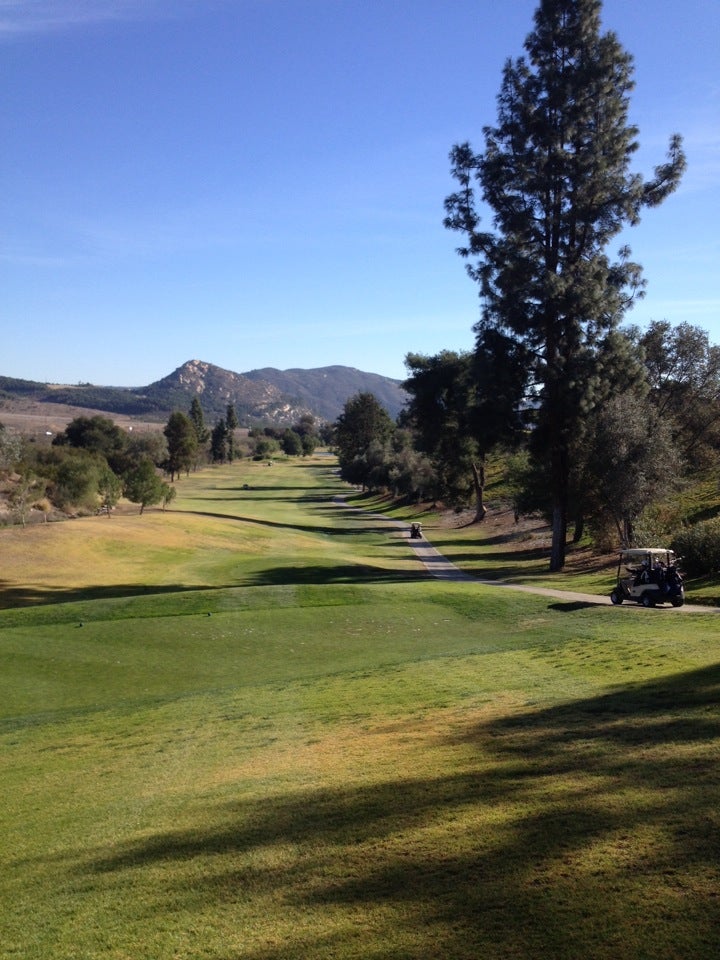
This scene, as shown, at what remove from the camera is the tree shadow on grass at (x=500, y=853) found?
5086 millimetres

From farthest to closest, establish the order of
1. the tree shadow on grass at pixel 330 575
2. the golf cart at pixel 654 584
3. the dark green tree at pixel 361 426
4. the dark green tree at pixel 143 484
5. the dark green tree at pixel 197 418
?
the dark green tree at pixel 197 418 → the dark green tree at pixel 361 426 → the dark green tree at pixel 143 484 → the tree shadow on grass at pixel 330 575 → the golf cart at pixel 654 584

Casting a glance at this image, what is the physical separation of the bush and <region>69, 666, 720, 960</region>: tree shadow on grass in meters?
21.0

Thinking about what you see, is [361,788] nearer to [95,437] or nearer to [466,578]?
[466,578]

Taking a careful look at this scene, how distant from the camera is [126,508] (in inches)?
3036

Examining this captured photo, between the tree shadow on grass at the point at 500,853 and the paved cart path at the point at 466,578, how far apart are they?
15.1 metres

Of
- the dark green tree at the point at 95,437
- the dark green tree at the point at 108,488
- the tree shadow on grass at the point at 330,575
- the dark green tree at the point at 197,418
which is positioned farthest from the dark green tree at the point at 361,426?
the tree shadow on grass at the point at 330,575

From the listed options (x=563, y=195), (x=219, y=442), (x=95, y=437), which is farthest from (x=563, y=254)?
(x=219, y=442)

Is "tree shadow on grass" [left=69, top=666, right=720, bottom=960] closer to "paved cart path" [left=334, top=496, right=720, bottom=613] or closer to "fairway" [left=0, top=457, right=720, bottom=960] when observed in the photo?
"fairway" [left=0, top=457, right=720, bottom=960]

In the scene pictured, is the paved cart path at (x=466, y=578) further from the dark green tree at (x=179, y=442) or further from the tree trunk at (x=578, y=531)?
the dark green tree at (x=179, y=442)

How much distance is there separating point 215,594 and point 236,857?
2197 centimetres

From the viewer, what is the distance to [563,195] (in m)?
35.8

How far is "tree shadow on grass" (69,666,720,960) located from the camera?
200 inches

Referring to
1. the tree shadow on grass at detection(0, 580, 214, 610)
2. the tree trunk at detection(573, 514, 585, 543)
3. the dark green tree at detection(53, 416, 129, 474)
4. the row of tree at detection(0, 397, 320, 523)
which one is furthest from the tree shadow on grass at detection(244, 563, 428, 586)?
the dark green tree at detection(53, 416, 129, 474)

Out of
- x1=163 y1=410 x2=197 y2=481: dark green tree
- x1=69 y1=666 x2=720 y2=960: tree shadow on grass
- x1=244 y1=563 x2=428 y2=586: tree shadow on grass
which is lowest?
x1=244 y1=563 x2=428 y2=586: tree shadow on grass
